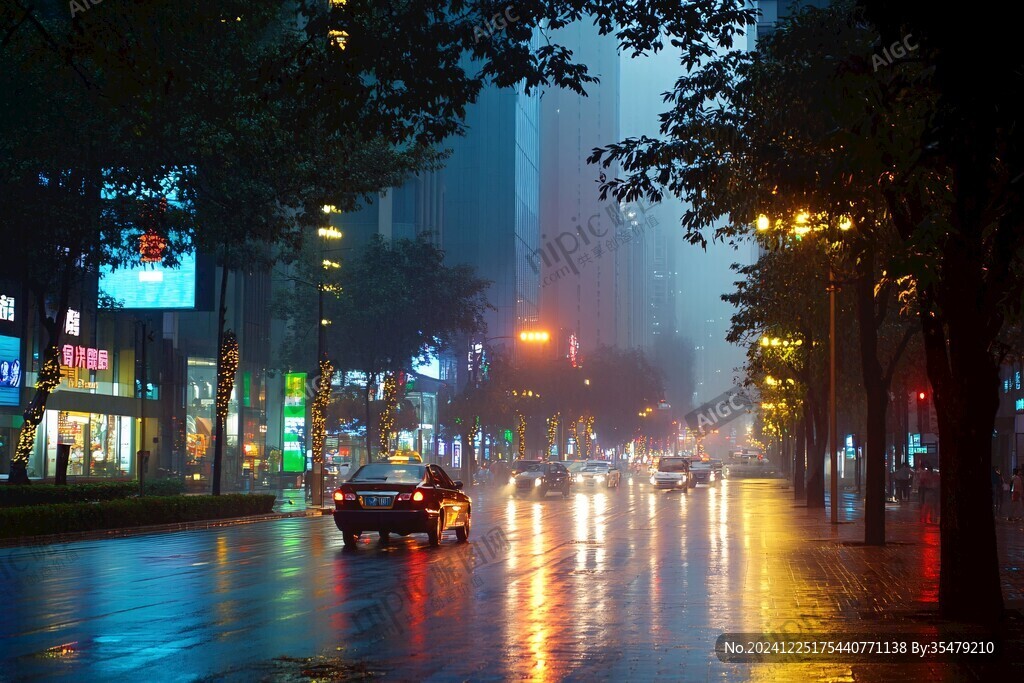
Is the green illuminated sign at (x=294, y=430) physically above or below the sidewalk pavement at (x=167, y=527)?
above

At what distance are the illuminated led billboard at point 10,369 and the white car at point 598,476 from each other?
123 ft

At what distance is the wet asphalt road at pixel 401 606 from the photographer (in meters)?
11.3

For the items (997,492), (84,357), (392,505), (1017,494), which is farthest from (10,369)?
(997,492)

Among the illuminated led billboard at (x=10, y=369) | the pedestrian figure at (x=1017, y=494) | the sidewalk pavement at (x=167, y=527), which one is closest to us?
the sidewalk pavement at (x=167, y=527)

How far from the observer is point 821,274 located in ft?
114

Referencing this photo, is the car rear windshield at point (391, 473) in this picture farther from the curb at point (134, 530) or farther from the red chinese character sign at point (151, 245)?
the red chinese character sign at point (151, 245)

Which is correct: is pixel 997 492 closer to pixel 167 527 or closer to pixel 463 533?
pixel 463 533

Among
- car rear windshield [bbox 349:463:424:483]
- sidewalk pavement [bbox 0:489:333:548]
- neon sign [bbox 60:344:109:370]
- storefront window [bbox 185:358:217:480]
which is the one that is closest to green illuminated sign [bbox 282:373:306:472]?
storefront window [bbox 185:358:217:480]

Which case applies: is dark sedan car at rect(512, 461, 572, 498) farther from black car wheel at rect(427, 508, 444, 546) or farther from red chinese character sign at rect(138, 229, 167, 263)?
black car wheel at rect(427, 508, 444, 546)

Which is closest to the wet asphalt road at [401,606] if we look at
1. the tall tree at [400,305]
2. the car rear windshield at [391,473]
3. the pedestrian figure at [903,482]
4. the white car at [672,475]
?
the car rear windshield at [391,473]

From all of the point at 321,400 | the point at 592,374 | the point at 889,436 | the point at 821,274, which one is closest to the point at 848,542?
the point at 821,274

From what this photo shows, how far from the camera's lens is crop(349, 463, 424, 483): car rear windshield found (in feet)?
89.6

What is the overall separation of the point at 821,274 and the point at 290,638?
972 inches

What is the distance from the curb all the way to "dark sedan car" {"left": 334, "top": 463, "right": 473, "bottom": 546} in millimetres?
6587
